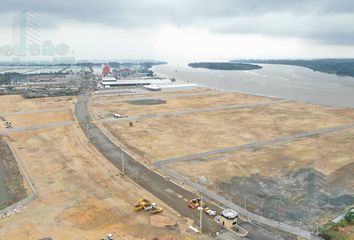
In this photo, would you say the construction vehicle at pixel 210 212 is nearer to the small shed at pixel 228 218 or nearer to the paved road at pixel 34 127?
the small shed at pixel 228 218

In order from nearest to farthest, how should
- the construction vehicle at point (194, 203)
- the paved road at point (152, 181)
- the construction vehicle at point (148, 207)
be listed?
the paved road at point (152, 181), the construction vehicle at point (148, 207), the construction vehicle at point (194, 203)

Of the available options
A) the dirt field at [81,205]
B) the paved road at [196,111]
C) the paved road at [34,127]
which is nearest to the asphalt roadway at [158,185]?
the dirt field at [81,205]

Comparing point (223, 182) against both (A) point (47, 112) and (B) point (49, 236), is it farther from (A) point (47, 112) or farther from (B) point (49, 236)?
(A) point (47, 112)

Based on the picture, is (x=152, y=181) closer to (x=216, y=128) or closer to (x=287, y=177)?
(x=287, y=177)

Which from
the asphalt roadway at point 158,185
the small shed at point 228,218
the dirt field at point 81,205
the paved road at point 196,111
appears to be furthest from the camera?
the paved road at point 196,111

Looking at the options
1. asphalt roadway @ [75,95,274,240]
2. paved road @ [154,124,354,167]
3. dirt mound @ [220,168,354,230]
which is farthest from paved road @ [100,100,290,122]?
dirt mound @ [220,168,354,230]

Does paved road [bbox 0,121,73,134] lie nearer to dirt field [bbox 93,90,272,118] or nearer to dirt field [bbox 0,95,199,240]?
dirt field [bbox 93,90,272,118]
